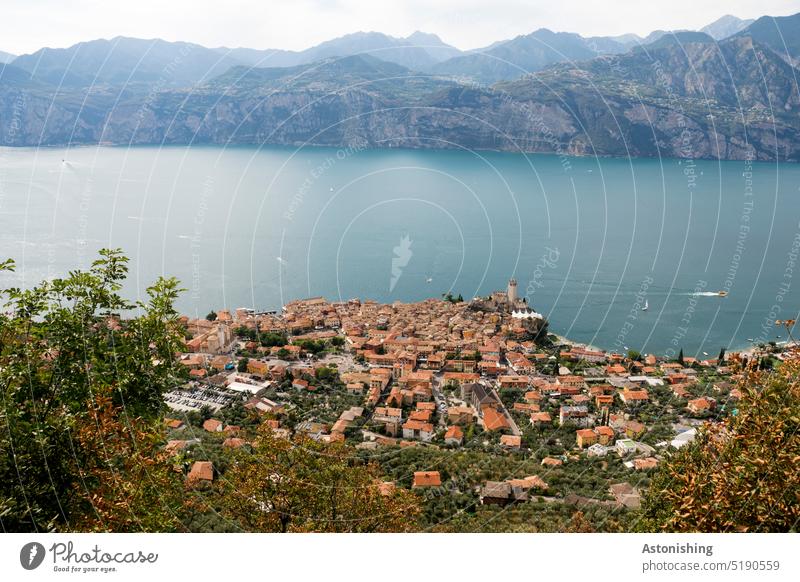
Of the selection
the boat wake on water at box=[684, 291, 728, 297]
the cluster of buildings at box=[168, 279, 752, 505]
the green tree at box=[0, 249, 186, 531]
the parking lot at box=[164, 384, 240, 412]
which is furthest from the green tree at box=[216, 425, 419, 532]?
the boat wake on water at box=[684, 291, 728, 297]

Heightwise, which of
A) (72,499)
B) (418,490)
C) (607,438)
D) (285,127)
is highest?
(285,127)

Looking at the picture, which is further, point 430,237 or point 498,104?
point 498,104

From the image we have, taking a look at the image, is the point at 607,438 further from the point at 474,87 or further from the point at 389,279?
the point at 474,87

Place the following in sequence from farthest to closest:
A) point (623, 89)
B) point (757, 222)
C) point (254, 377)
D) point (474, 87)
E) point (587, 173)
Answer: point (623, 89) → point (474, 87) → point (587, 173) → point (757, 222) → point (254, 377)

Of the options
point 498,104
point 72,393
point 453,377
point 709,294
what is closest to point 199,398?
point 453,377

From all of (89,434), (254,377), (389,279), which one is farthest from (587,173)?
(89,434)

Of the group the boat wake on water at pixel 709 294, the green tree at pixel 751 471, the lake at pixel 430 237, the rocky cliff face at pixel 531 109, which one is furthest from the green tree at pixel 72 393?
the rocky cliff face at pixel 531 109

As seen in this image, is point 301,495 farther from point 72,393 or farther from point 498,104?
point 498,104
